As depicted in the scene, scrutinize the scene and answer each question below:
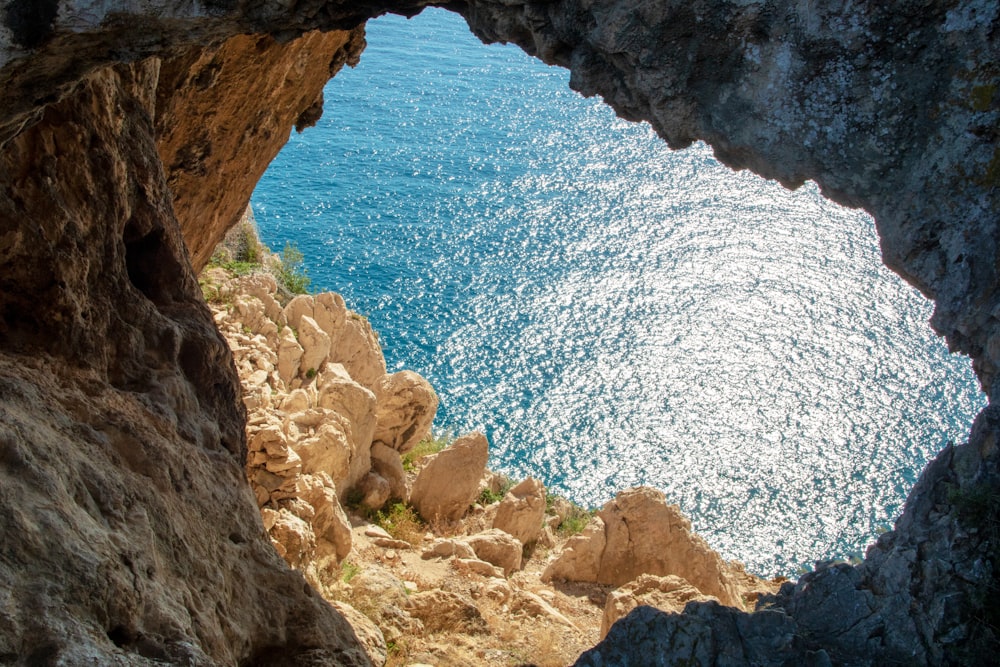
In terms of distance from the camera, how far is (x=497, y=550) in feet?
50.1

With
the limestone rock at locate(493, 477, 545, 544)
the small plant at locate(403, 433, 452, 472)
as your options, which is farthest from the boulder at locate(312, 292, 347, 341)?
the limestone rock at locate(493, 477, 545, 544)

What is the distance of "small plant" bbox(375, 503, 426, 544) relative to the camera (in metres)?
15.6

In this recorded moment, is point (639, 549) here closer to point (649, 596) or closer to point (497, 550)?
point (497, 550)

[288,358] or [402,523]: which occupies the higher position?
[288,358]

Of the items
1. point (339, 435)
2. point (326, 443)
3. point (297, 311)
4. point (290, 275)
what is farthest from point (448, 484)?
point (290, 275)

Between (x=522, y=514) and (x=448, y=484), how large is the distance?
1.68 metres

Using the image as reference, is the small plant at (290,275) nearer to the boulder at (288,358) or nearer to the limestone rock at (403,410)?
the limestone rock at (403,410)

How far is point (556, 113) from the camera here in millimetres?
45406

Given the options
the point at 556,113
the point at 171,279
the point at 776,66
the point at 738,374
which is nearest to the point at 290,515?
the point at 171,279

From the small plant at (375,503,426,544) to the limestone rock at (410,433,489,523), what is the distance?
31cm

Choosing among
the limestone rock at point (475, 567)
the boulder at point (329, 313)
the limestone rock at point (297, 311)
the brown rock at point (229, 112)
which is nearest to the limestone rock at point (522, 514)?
the limestone rock at point (475, 567)

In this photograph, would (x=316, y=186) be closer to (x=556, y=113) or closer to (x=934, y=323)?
(x=556, y=113)

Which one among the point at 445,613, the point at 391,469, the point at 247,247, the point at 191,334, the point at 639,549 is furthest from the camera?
the point at 247,247

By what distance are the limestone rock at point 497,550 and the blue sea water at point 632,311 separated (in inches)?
324
